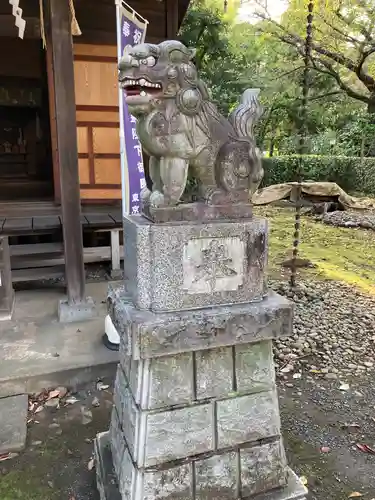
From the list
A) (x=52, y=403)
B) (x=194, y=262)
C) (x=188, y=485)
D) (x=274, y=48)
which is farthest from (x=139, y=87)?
(x=274, y=48)

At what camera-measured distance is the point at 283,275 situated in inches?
260

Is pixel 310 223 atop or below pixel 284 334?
below

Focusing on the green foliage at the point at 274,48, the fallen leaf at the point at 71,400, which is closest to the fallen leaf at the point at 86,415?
the fallen leaf at the point at 71,400

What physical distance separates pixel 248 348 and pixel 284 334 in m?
0.19

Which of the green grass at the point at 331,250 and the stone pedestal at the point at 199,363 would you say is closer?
the stone pedestal at the point at 199,363

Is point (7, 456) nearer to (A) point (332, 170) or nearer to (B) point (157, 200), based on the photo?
(B) point (157, 200)

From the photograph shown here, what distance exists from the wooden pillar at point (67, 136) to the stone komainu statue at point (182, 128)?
2378 millimetres

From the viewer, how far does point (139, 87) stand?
5.61 ft

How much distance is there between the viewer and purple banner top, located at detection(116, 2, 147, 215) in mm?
4074

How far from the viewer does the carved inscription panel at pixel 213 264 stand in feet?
6.10

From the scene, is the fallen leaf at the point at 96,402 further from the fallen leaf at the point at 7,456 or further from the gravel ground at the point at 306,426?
the fallen leaf at the point at 7,456

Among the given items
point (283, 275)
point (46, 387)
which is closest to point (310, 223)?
point (283, 275)

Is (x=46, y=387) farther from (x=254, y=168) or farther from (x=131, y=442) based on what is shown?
(x=254, y=168)

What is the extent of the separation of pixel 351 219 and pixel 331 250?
3361 millimetres
